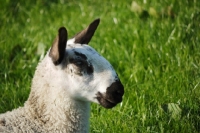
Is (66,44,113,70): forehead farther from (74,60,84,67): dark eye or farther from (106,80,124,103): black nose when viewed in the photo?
(106,80,124,103): black nose

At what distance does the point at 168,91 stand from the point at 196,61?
66 centimetres

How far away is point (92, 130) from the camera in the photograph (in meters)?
4.54

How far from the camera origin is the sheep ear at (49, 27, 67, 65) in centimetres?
361

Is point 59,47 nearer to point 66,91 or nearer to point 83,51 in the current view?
point 83,51

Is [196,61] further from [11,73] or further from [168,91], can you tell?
[11,73]

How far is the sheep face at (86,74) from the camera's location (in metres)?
3.55

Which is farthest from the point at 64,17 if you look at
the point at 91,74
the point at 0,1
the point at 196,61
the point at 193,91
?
the point at 91,74

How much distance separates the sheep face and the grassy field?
85 cm

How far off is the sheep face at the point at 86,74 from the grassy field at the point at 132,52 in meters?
0.85

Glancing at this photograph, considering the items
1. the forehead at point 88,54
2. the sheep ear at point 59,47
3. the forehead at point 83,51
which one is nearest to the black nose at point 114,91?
the forehead at point 88,54

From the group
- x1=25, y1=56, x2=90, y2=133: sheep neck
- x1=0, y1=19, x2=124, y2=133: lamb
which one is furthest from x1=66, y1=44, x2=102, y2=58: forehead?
x1=25, y1=56, x2=90, y2=133: sheep neck

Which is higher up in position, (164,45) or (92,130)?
(164,45)

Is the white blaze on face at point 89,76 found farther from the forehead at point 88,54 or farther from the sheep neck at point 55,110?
the sheep neck at point 55,110

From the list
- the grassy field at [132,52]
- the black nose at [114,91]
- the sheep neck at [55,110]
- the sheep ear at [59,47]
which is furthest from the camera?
the grassy field at [132,52]
